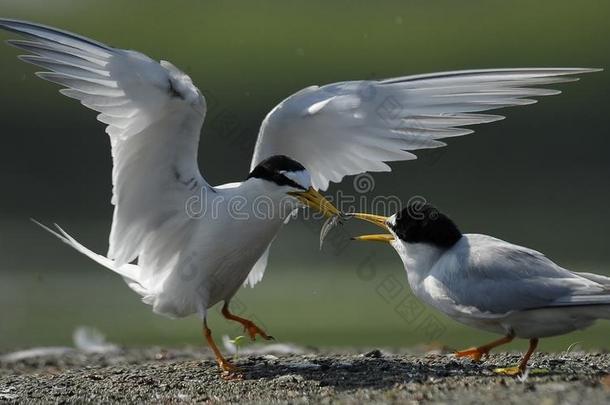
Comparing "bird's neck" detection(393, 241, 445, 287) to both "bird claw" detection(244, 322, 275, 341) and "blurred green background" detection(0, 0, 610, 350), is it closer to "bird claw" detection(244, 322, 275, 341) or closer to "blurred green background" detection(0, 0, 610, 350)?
"bird claw" detection(244, 322, 275, 341)

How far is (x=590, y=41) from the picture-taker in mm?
29109

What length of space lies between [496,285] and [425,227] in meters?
0.74

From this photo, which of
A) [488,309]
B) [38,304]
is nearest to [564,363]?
[488,309]

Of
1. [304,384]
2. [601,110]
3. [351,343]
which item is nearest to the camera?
[304,384]

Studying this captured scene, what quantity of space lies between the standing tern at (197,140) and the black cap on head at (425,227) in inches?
19.0

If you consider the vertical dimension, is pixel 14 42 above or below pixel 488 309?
above

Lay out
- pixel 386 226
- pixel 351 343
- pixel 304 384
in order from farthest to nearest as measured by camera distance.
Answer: pixel 351 343
pixel 386 226
pixel 304 384

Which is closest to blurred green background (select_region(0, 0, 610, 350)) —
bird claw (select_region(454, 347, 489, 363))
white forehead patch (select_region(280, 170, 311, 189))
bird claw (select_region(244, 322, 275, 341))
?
bird claw (select_region(244, 322, 275, 341))

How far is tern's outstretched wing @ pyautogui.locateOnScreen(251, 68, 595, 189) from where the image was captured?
7605 mm

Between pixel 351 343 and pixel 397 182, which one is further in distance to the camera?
pixel 397 182

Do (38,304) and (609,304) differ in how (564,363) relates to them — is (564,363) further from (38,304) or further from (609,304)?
(38,304)

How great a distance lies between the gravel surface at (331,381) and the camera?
6156 mm

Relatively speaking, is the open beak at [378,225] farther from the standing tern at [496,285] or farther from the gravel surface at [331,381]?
the gravel surface at [331,381]

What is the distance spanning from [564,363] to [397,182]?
1307 centimetres
